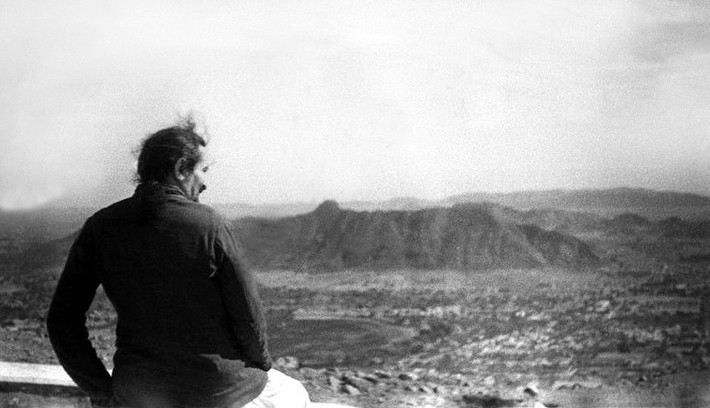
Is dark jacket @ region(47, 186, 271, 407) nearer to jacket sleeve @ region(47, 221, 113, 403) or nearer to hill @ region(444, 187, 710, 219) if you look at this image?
jacket sleeve @ region(47, 221, 113, 403)

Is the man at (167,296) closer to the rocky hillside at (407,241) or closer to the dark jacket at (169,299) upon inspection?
the dark jacket at (169,299)

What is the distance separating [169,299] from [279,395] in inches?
13.8

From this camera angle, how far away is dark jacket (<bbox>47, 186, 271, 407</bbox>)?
185 cm

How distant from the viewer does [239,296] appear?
1.87m

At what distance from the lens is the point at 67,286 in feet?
6.32

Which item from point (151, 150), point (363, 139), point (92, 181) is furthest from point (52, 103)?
point (151, 150)

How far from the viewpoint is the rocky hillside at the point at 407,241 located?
11.7 ft

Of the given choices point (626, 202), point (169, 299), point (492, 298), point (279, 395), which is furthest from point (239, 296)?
point (626, 202)

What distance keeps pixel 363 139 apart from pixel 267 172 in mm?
431

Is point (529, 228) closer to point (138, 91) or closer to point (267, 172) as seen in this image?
point (267, 172)

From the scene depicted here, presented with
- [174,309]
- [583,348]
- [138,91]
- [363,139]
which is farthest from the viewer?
[138,91]

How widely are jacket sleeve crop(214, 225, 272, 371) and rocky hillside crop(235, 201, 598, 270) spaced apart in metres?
1.79

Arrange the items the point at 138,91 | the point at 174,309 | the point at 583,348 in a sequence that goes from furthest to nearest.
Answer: the point at 138,91
the point at 583,348
the point at 174,309

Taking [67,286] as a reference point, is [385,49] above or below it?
above
